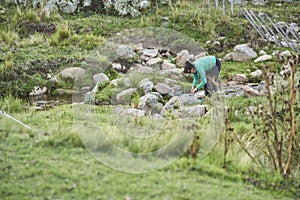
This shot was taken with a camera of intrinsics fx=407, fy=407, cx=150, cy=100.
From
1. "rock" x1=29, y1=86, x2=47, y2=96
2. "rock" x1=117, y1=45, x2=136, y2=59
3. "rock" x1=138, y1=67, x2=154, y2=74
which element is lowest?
"rock" x1=29, y1=86, x2=47, y2=96

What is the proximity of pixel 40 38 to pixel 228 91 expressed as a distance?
16.9 ft

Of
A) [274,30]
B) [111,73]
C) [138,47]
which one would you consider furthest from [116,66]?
[274,30]

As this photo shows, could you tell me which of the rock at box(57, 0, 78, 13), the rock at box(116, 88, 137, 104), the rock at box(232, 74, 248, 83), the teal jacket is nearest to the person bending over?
the teal jacket

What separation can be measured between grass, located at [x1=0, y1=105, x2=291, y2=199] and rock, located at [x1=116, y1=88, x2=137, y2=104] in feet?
11.4

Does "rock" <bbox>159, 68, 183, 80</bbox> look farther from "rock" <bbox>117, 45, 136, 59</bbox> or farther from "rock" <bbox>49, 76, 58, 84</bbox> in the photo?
"rock" <bbox>49, 76, 58, 84</bbox>

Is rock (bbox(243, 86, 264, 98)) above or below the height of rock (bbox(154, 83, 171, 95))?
above

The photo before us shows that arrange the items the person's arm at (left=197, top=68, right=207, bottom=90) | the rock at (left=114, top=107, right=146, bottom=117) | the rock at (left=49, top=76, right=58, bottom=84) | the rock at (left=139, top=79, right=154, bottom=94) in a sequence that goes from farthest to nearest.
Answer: the rock at (left=49, top=76, right=58, bottom=84) < the rock at (left=139, top=79, right=154, bottom=94) < the person's arm at (left=197, top=68, right=207, bottom=90) < the rock at (left=114, top=107, right=146, bottom=117)

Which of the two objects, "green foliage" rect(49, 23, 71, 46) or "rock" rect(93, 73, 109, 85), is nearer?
"rock" rect(93, 73, 109, 85)

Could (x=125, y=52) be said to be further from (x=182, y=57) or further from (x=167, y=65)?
(x=182, y=57)

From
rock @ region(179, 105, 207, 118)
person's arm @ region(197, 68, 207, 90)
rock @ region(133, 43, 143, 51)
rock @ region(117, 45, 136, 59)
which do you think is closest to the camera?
rock @ region(179, 105, 207, 118)

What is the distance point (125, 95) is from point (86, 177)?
4.41 meters

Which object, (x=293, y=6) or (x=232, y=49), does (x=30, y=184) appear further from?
(x=293, y=6)

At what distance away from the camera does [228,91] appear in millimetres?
8383

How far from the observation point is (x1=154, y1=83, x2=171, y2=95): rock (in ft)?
27.6
